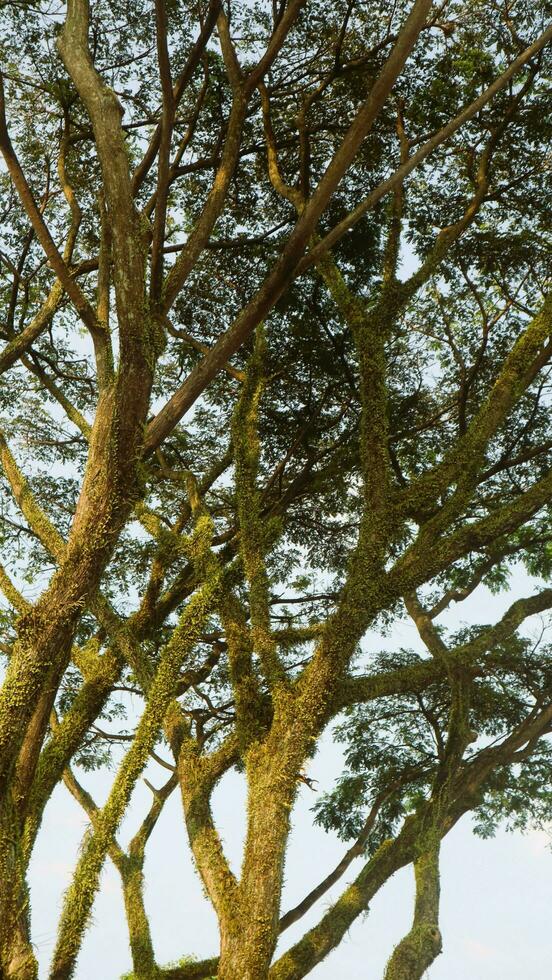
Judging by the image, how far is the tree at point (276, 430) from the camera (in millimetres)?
6543

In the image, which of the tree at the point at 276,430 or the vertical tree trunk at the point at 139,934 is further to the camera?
the vertical tree trunk at the point at 139,934

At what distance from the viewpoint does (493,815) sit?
11.6 m

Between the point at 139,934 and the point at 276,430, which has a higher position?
the point at 276,430

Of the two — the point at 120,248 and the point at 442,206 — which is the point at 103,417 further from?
the point at 442,206

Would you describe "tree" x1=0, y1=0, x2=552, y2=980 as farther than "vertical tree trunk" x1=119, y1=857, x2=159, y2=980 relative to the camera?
No

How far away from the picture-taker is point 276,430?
10.9m

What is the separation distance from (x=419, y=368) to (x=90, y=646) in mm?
5132

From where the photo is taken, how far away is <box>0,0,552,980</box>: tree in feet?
21.5

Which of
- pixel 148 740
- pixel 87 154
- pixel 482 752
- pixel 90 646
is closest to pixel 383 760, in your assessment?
pixel 482 752

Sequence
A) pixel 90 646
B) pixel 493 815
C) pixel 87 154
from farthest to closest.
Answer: pixel 493 815 → pixel 87 154 → pixel 90 646

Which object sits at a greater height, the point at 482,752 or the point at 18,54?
the point at 18,54

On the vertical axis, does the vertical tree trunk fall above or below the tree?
below

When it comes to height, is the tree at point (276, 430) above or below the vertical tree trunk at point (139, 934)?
above

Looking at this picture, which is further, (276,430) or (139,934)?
(276,430)
